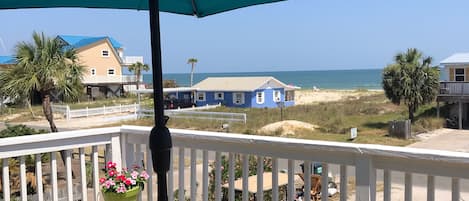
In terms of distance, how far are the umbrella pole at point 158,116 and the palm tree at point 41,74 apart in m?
9.86

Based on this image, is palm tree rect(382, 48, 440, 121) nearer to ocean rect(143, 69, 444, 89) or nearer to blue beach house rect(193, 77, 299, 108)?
blue beach house rect(193, 77, 299, 108)

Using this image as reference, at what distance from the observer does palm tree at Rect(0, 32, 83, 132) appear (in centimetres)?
1048

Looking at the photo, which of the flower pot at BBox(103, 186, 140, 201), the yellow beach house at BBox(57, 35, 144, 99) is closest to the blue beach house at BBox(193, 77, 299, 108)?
the yellow beach house at BBox(57, 35, 144, 99)

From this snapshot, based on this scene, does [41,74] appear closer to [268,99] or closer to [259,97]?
[259,97]

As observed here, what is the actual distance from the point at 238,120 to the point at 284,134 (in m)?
3.95

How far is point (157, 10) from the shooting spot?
59.7 inches

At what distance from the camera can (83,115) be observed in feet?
88.8

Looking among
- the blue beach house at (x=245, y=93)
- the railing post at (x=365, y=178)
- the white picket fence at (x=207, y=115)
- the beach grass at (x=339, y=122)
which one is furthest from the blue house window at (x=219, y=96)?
the railing post at (x=365, y=178)

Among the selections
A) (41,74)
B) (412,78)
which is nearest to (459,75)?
(412,78)

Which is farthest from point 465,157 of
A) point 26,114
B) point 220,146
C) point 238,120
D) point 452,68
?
point 26,114

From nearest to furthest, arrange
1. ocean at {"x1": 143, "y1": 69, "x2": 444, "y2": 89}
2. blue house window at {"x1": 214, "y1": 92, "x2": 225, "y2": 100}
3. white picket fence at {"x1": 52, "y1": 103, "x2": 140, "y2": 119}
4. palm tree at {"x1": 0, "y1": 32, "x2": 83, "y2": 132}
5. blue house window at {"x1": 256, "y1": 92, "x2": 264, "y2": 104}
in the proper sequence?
palm tree at {"x1": 0, "y1": 32, "x2": 83, "y2": 132}, white picket fence at {"x1": 52, "y1": 103, "x2": 140, "y2": 119}, blue house window at {"x1": 256, "y1": 92, "x2": 264, "y2": 104}, blue house window at {"x1": 214, "y1": 92, "x2": 225, "y2": 100}, ocean at {"x1": 143, "y1": 69, "x2": 444, "y2": 89}

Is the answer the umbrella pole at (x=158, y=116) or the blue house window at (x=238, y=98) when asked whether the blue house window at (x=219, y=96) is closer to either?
the blue house window at (x=238, y=98)

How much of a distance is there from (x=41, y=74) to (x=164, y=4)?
9.48 metres

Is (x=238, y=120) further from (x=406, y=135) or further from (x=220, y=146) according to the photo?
(x=220, y=146)
